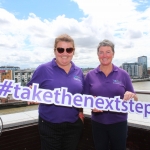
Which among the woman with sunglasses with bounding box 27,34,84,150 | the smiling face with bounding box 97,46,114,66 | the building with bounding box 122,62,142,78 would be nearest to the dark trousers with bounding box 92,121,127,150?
the woman with sunglasses with bounding box 27,34,84,150

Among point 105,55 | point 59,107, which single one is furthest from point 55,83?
point 105,55

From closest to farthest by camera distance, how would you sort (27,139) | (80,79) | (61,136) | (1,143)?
(61,136), (80,79), (1,143), (27,139)

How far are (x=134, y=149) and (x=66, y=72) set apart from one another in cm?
153

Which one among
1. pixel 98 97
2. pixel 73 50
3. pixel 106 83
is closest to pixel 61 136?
pixel 98 97

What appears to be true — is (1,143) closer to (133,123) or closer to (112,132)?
(112,132)

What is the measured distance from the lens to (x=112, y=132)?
1.90 metres

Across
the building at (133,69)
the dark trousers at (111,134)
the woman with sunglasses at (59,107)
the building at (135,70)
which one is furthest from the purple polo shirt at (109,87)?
the building at (133,69)

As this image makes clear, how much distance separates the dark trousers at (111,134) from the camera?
1896mm

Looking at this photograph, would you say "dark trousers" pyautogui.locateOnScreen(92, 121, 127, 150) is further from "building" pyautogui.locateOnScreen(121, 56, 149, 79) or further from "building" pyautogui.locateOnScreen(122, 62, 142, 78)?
"building" pyautogui.locateOnScreen(122, 62, 142, 78)

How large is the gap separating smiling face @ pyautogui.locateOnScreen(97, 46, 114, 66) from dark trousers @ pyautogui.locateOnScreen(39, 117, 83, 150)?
2.14ft

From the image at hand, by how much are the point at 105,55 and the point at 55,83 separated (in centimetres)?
57

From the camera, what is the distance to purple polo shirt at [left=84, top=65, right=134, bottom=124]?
189 centimetres

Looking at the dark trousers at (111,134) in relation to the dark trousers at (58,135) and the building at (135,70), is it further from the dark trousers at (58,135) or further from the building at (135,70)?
the building at (135,70)

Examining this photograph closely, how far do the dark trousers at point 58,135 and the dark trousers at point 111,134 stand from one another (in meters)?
0.27
